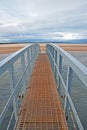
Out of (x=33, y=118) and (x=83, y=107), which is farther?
(x=83, y=107)

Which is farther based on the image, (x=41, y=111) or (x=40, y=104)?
(x=40, y=104)

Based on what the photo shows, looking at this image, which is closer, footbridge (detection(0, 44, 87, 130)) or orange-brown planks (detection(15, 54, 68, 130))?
footbridge (detection(0, 44, 87, 130))

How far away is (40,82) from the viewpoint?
676cm

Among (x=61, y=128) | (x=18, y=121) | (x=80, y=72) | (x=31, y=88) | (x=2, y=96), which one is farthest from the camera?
(x=2, y=96)

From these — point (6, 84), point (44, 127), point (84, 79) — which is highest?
point (84, 79)

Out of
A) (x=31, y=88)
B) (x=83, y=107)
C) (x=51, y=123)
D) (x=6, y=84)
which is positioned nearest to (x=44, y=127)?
(x=51, y=123)

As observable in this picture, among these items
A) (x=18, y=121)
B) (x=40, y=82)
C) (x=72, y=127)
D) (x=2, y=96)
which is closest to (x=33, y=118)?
(x=18, y=121)

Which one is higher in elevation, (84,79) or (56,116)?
(84,79)

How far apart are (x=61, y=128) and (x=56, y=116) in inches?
20.2

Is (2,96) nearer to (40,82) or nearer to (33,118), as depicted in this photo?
(40,82)

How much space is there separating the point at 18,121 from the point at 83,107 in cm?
386

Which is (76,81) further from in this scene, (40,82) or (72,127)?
(72,127)

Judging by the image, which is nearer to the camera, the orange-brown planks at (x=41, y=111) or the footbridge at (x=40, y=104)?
the footbridge at (x=40, y=104)

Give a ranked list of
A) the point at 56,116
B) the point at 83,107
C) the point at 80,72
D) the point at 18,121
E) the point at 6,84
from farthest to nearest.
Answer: the point at 6,84 < the point at 83,107 < the point at 56,116 < the point at 18,121 < the point at 80,72
